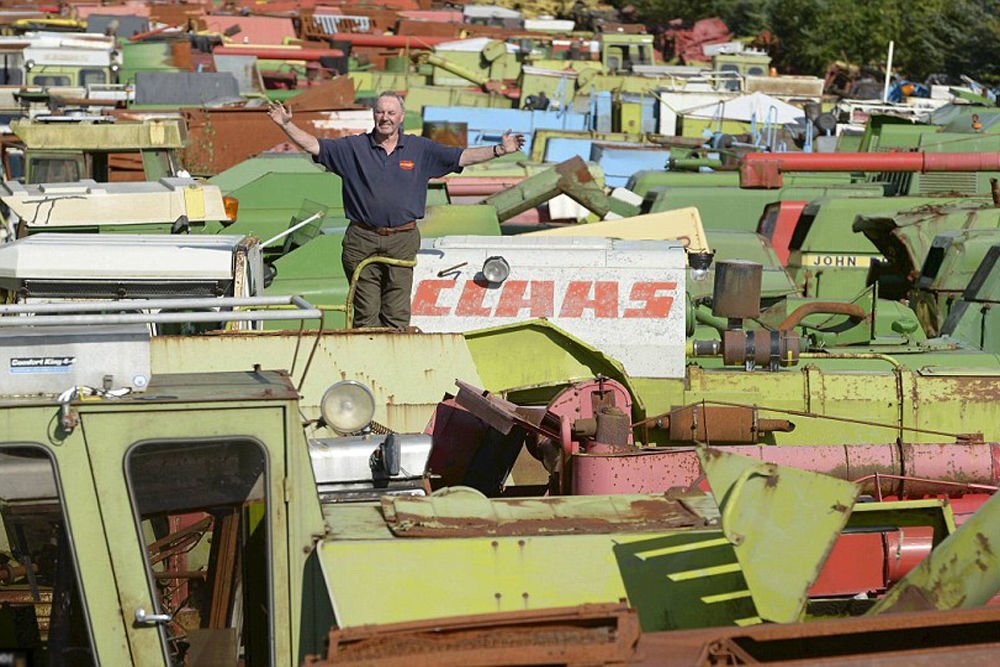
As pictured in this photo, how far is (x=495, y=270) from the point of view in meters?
9.02

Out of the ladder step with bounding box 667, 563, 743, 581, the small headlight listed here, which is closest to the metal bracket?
the ladder step with bounding box 667, 563, 743, 581

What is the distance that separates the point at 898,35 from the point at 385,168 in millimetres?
36576

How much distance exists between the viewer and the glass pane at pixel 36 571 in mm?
4453

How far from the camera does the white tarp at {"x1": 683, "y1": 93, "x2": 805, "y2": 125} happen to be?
26141 mm

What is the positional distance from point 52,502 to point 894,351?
257 inches

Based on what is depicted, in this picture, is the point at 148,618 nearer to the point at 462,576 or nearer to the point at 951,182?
the point at 462,576

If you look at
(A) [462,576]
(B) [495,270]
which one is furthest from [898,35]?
(A) [462,576]

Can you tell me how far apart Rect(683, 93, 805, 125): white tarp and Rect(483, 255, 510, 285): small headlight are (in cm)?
1771

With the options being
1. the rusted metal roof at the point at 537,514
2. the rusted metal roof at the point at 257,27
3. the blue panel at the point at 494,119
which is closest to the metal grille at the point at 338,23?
the rusted metal roof at the point at 257,27

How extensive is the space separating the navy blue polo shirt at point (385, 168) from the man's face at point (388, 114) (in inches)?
4.3

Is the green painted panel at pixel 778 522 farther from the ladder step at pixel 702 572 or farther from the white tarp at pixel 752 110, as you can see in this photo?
the white tarp at pixel 752 110

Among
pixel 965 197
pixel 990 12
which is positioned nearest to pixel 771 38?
pixel 990 12

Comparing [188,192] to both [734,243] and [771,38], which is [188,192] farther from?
[771,38]

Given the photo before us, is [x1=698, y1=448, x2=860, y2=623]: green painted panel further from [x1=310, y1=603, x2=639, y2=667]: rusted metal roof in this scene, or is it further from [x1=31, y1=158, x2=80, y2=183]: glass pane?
[x1=31, y1=158, x2=80, y2=183]: glass pane
